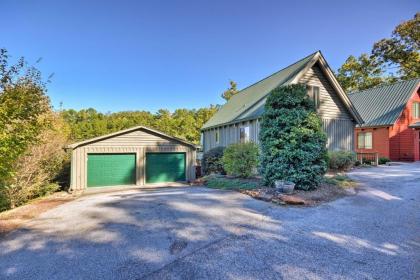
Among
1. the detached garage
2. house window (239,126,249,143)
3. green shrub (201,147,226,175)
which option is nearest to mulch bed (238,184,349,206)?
green shrub (201,147,226,175)

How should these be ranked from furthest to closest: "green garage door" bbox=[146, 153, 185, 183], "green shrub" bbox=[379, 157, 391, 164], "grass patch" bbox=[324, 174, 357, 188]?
"green shrub" bbox=[379, 157, 391, 164]
"green garage door" bbox=[146, 153, 185, 183]
"grass patch" bbox=[324, 174, 357, 188]

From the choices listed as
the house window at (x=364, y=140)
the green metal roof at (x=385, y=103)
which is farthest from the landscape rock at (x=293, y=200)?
the house window at (x=364, y=140)

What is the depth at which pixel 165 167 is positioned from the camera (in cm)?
1437

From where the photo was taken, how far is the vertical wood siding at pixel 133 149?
1198 cm

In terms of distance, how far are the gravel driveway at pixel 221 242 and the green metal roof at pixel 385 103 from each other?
1429cm

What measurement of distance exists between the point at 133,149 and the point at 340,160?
1173 cm

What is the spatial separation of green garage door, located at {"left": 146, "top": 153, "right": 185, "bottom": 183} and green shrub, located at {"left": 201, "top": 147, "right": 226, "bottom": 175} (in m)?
2.08

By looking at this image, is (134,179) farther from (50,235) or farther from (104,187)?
(50,235)

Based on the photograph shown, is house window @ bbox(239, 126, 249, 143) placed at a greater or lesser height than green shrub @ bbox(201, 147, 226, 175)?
greater

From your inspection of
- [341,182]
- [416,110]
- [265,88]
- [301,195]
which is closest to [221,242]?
[301,195]

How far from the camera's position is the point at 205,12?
42.3ft

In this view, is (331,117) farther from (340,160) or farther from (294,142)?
(294,142)

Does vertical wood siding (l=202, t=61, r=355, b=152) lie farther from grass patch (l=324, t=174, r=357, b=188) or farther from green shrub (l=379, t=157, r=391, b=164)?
grass patch (l=324, t=174, r=357, b=188)

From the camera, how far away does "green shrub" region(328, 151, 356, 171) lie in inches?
494
